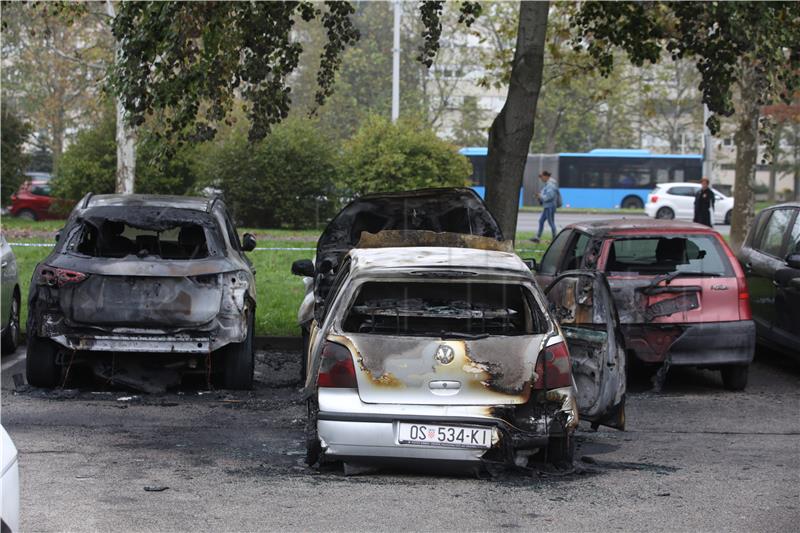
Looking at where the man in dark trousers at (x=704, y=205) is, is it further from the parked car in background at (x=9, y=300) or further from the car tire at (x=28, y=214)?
the car tire at (x=28, y=214)

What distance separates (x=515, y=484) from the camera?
7.17 m

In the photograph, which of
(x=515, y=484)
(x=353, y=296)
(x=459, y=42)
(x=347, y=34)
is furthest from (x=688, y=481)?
(x=459, y=42)

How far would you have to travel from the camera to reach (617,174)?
189 feet

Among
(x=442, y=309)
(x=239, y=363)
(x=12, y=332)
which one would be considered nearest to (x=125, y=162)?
(x=12, y=332)

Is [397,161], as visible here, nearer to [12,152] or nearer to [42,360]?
[12,152]

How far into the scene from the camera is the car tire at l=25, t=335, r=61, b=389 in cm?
1043

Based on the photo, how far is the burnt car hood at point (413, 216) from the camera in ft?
39.7

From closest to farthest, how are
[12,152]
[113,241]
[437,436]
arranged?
[437,436] < [113,241] < [12,152]

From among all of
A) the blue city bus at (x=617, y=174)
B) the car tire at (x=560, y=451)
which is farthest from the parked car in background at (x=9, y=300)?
the blue city bus at (x=617, y=174)

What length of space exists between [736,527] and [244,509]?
2533mm

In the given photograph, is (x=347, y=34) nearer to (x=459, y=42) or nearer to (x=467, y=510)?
(x=467, y=510)

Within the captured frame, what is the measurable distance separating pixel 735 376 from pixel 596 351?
363cm

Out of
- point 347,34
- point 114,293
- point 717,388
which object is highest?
Answer: point 347,34

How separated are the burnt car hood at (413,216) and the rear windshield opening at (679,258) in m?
1.26
